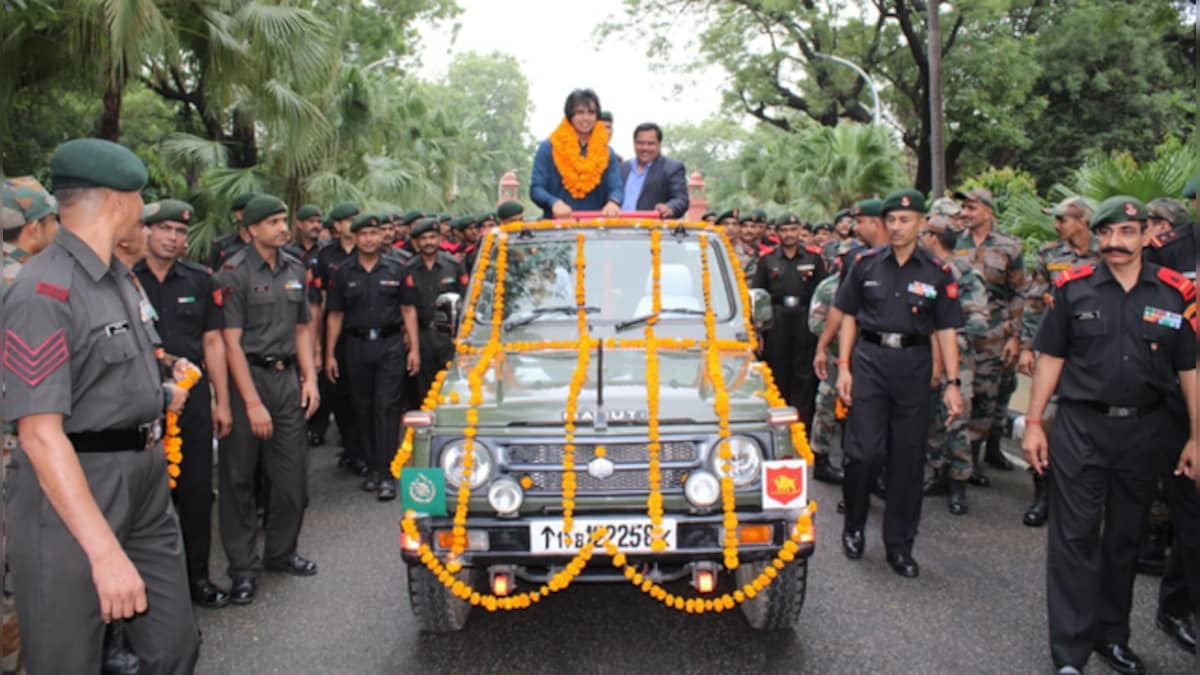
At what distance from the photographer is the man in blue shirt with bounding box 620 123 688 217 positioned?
664cm

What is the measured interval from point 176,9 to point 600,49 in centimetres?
2069

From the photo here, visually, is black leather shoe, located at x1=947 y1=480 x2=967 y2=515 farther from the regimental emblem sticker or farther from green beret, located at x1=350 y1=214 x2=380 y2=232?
green beret, located at x1=350 y1=214 x2=380 y2=232

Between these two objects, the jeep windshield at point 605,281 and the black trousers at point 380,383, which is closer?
the jeep windshield at point 605,281

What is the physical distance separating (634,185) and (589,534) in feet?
12.0

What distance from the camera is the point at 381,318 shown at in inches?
279

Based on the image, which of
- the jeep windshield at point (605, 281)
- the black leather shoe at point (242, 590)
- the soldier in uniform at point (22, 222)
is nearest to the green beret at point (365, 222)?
the jeep windshield at point (605, 281)

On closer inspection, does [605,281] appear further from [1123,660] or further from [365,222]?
[1123,660]

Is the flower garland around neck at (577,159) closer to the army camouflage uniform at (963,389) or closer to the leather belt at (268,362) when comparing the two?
the leather belt at (268,362)

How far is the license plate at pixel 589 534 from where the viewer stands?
3646 mm

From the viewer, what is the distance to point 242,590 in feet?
16.1

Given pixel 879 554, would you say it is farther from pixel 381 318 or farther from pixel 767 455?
pixel 381 318

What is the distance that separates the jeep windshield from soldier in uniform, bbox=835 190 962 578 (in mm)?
902

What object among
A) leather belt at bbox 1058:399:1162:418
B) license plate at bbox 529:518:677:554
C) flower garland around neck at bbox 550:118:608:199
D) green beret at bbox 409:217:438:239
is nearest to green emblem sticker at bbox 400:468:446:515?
license plate at bbox 529:518:677:554

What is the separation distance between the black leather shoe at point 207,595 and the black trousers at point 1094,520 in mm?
3954
